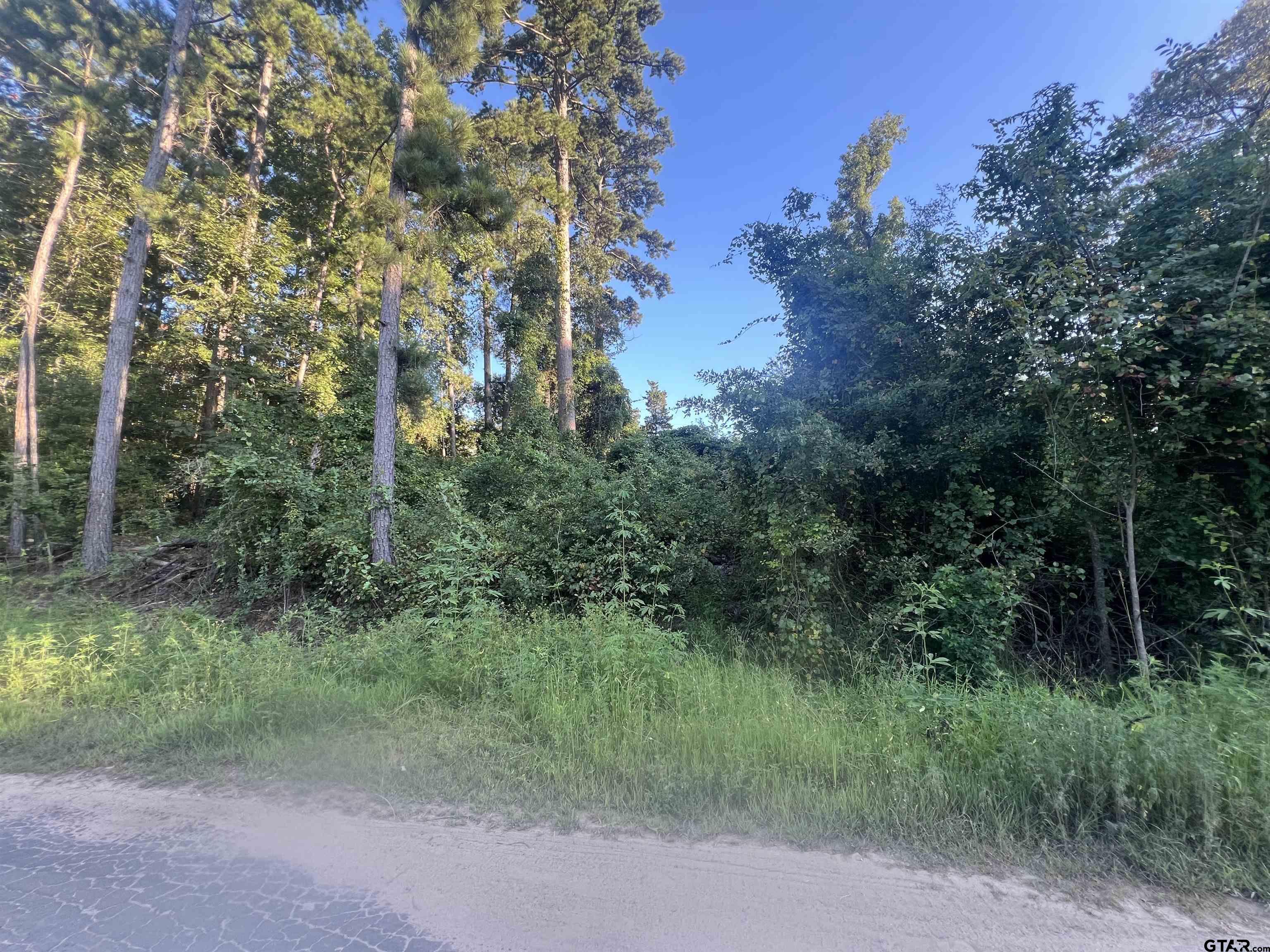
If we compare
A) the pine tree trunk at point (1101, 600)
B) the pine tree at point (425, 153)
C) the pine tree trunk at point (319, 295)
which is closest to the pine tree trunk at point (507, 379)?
the pine tree trunk at point (319, 295)

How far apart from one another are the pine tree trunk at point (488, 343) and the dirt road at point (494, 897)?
17.3 meters

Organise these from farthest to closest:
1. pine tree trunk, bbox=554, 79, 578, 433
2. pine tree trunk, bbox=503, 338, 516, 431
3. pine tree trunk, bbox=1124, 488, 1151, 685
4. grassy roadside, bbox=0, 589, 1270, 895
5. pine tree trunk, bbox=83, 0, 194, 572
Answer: pine tree trunk, bbox=503, 338, 516, 431
pine tree trunk, bbox=554, 79, 578, 433
pine tree trunk, bbox=83, 0, 194, 572
pine tree trunk, bbox=1124, 488, 1151, 685
grassy roadside, bbox=0, 589, 1270, 895

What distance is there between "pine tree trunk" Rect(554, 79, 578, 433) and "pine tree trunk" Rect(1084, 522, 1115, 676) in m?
13.1

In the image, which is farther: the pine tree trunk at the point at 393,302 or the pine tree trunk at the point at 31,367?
the pine tree trunk at the point at 31,367

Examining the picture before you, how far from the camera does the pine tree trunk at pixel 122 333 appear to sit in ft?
32.0

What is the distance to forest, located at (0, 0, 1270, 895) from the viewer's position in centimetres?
307

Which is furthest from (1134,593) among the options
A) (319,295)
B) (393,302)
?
(319,295)

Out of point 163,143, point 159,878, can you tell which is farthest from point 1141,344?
point 163,143

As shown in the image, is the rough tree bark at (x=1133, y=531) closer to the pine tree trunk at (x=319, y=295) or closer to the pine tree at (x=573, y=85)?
the pine tree at (x=573, y=85)

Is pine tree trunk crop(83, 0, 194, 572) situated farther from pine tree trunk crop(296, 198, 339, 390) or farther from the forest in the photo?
pine tree trunk crop(296, 198, 339, 390)

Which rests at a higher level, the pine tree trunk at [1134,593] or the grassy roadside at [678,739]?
the pine tree trunk at [1134,593]

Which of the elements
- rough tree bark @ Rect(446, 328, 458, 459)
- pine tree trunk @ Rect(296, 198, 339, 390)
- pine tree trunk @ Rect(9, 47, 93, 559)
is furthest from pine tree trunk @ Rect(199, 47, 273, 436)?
rough tree bark @ Rect(446, 328, 458, 459)

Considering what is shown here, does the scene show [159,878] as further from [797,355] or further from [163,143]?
[163,143]

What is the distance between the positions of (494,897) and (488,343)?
70.5 ft
